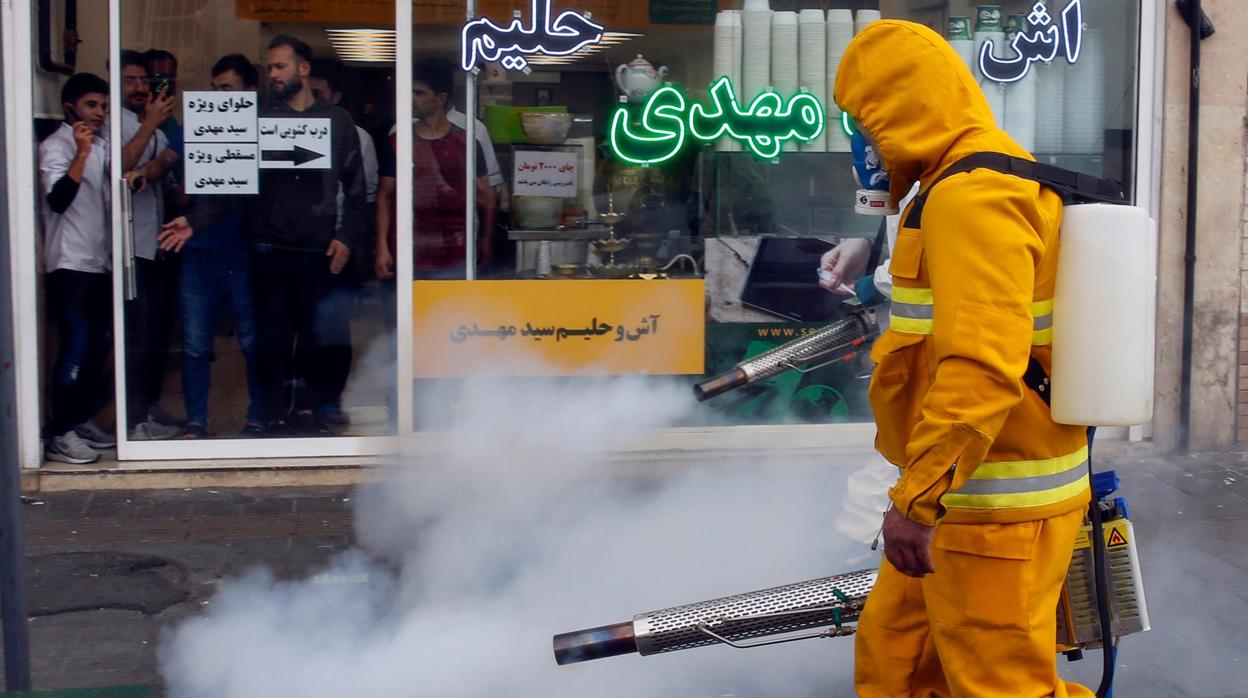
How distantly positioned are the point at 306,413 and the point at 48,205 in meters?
1.59

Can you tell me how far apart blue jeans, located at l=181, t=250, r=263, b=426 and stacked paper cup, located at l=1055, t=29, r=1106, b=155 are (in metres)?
4.43

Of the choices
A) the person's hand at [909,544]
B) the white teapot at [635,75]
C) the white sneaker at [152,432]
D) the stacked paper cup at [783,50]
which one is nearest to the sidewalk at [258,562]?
the white sneaker at [152,432]

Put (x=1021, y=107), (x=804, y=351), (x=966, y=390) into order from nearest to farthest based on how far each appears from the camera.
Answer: (x=966, y=390), (x=804, y=351), (x=1021, y=107)

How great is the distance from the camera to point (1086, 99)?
7.43 metres

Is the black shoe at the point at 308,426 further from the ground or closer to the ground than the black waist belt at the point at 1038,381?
closer to the ground

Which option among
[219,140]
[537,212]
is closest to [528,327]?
[537,212]

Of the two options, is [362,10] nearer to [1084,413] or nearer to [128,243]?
[128,243]

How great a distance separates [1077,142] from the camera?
24.5 ft

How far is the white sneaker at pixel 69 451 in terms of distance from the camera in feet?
22.0

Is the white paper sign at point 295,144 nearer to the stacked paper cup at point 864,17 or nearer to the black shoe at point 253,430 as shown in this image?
the black shoe at point 253,430

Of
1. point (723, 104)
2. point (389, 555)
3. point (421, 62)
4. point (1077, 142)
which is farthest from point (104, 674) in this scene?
point (1077, 142)

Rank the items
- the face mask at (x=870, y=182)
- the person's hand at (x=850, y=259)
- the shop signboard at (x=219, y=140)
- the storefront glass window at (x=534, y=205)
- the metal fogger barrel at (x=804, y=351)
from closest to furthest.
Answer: the face mask at (x=870, y=182)
the metal fogger barrel at (x=804, y=351)
the person's hand at (x=850, y=259)
the shop signboard at (x=219, y=140)
the storefront glass window at (x=534, y=205)

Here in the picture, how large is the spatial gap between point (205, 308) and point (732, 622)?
419 centimetres

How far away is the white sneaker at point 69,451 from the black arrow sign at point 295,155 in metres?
1.67
